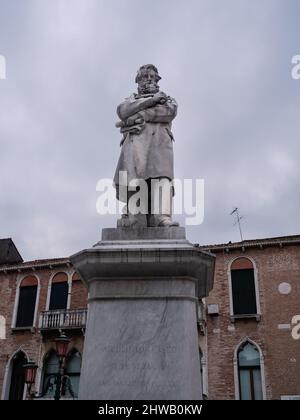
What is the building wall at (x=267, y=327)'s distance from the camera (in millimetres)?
20452

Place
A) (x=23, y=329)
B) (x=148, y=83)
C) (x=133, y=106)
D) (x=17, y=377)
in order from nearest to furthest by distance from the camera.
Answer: (x=133, y=106)
(x=148, y=83)
(x=17, y=377)
(x=23, y=329)

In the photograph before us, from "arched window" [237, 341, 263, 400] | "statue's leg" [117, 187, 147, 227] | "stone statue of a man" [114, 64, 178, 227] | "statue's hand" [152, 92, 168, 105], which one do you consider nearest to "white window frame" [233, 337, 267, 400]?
"arched window" [237, 341, 263, 400]

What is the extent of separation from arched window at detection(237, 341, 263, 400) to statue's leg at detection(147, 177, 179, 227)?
17.3 m

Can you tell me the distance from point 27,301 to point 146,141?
69.2 feet

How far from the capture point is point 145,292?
16.1ft

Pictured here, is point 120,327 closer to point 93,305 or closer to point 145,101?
point 93,305

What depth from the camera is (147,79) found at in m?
6.63

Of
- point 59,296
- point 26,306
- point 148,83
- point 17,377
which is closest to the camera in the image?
point 148,83

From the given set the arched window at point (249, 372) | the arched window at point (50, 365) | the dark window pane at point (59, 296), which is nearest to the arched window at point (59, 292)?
the dark window pane at point (59, 296)

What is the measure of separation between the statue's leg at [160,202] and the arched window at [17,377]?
20.7 metres

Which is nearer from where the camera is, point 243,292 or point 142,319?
point 142,319

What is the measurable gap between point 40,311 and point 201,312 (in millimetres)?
8514

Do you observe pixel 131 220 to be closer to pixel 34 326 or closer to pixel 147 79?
pixel 147 79

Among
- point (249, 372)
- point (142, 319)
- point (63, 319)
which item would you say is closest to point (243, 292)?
point (249, 372)
